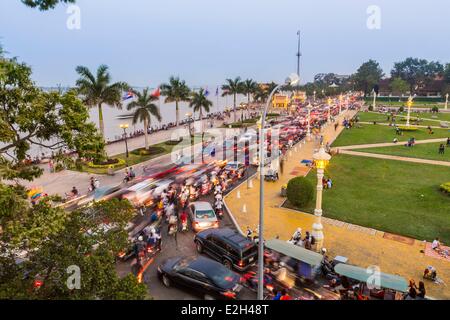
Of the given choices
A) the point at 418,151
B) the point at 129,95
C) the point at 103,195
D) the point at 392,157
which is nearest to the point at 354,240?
the point at 103,195

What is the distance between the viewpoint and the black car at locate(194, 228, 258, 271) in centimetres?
1357

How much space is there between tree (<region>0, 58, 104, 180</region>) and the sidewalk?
12.2 metres

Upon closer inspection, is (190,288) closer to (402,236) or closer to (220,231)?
(220,231)

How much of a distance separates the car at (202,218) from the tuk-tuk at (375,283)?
7432mm

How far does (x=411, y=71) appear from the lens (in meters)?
165

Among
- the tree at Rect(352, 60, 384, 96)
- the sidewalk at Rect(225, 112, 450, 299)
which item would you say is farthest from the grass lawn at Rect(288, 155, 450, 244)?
the tree at Rect(352, 60, 384, 96)

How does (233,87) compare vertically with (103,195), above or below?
above

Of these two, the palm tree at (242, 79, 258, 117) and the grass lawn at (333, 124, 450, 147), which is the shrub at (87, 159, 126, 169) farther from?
the palm tree at (242, 79, 258, 117)

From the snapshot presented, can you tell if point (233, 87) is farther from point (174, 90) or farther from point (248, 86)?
point (174, 90)

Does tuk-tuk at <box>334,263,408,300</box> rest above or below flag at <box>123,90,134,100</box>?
below

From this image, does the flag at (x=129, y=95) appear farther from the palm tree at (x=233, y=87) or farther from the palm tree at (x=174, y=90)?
the palm tree at (x=233, y=87)

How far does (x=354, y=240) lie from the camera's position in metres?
16.4

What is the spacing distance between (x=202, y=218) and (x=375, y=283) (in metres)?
9.41

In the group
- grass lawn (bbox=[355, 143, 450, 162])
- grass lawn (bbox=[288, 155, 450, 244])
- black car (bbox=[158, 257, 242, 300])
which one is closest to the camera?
black car (bbox=[158, 257, 242, 300])
